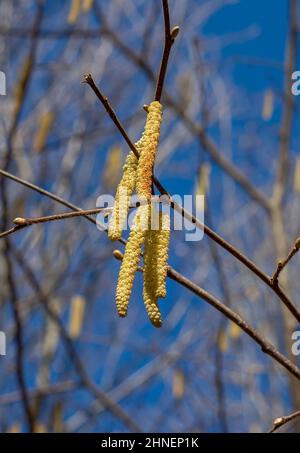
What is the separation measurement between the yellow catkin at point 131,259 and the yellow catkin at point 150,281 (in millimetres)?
21

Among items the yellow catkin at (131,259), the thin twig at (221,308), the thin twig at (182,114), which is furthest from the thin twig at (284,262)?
the thin twig at (182,114)

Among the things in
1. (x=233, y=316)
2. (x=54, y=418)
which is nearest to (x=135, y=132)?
(x=54, y=418)

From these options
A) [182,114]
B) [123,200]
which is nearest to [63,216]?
[123,200]

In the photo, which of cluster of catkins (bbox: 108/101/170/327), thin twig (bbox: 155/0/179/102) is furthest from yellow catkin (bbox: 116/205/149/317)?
thin twig (bbox: 155/0/179/102)

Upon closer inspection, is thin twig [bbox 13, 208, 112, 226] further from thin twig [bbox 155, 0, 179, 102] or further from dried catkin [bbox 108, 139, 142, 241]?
thin twig [bbox 155, 0, 179, 102]

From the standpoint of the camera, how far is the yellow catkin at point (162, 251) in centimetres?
81

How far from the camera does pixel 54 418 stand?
2148 mm

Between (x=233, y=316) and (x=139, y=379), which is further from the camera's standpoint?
(x=139, y=379)

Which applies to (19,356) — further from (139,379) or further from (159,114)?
(139,379)

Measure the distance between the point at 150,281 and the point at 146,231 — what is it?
7 centimetres

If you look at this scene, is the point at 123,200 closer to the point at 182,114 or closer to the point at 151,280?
the point at 151,280

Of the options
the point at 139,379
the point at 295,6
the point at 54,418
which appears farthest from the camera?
the point at 139,379

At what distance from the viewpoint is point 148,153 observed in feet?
2.71
